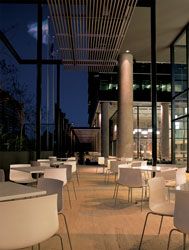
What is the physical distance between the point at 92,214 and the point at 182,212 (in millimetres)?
3011

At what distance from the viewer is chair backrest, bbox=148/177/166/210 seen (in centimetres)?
408

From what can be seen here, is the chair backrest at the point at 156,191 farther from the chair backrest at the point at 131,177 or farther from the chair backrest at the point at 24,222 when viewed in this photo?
the chair backrest at the point at 131,177

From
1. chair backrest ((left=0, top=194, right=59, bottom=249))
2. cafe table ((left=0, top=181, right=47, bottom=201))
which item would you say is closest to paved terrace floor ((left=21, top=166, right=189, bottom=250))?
cafe table ((left=0, top=181, right=47, bottom=201))

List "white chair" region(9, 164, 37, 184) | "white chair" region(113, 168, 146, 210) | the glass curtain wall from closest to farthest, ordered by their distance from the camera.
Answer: "white chair" region(113, 168, 146, 210), "white chair" region(9, 164, 37, 184), the glass curtain wall

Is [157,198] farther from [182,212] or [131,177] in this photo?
[131,177]

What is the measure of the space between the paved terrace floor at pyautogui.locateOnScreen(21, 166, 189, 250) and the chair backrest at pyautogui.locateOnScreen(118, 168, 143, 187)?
463 millimetres

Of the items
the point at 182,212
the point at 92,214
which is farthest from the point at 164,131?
the point at 182,212

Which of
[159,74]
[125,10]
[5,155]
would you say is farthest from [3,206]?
[159,74]

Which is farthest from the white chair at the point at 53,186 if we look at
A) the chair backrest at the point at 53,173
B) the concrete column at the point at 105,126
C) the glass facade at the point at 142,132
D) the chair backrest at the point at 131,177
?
the concrete column at the point at 105,126

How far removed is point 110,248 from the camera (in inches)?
161

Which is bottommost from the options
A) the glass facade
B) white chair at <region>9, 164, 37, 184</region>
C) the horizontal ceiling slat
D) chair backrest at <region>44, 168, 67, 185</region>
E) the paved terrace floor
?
the paved terrace floor

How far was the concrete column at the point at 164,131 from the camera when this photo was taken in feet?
74.6

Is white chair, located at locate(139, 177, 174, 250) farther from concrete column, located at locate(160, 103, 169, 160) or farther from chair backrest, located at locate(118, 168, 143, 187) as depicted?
concrete column, located at locate(160, 103, 169, 160)

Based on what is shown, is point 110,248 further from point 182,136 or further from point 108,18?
point 182,136
